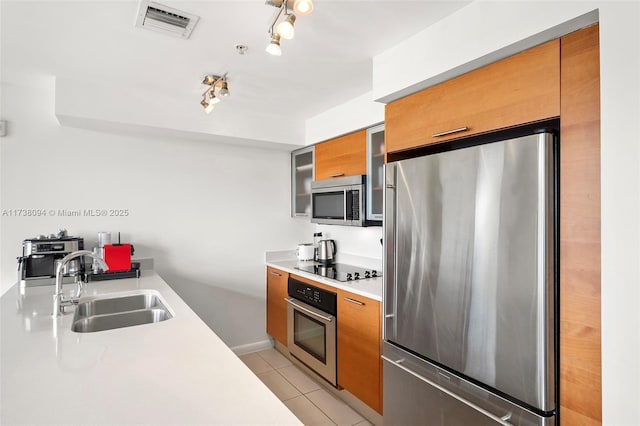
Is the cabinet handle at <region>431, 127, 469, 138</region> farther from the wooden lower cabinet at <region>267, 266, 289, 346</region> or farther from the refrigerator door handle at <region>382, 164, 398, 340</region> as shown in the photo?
the wooden lower cabinet at <region>267, 266, 289, 346</region>

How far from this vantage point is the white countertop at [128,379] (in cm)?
87

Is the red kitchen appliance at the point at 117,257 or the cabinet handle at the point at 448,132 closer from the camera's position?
the cabinet handle at the point at 448,132

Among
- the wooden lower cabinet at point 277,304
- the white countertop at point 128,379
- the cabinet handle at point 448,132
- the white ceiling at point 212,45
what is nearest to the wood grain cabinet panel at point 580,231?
the cabinet handle at point 448,132

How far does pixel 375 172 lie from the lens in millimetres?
2609

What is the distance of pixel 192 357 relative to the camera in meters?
1.21

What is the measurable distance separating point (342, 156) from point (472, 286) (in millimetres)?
1685

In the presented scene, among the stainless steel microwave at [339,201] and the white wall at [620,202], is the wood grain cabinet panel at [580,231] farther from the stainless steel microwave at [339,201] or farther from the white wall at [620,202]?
the stainless steel microwave at [339,201]

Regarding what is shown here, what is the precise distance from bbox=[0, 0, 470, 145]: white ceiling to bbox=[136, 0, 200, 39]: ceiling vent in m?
0.03

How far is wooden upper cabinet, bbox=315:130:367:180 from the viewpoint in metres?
2.72

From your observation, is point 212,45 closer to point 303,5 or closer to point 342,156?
point 303,5

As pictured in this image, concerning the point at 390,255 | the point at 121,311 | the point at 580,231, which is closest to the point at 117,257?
the point at 121,311

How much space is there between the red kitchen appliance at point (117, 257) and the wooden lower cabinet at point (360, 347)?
5.11 feet

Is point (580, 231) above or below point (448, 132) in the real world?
below

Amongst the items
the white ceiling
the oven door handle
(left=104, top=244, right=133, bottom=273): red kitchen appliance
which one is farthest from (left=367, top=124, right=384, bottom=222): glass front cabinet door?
(left=104, top=244, right=133, bottom=273): red kitchen appliance
